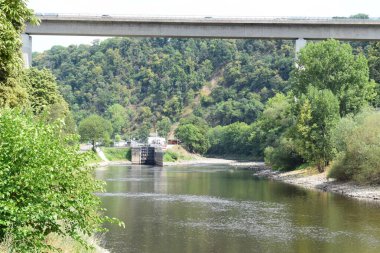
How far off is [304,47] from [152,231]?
1699 inches

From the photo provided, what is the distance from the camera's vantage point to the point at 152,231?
29797 mm

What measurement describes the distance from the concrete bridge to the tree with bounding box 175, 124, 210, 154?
260 feet

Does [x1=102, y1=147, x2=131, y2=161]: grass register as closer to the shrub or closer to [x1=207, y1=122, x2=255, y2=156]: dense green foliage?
the shrub

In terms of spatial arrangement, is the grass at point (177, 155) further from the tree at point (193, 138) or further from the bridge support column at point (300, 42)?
the bridge support column at point (300, 42)

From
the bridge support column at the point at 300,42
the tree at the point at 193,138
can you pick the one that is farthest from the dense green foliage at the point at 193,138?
the bridge support column at the point at 300,42

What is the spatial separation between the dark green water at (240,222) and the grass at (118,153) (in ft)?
247

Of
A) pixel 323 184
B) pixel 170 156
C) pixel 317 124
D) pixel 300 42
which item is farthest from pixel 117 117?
pixel 323 184

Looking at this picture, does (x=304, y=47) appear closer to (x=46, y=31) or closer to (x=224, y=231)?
(x=46, y=31)

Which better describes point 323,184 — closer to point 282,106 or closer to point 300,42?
point 300,42

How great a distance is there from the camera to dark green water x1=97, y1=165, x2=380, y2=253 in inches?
1037

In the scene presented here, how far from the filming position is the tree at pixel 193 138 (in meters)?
146

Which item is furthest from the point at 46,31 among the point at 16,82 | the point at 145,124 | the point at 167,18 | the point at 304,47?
the point at 145,124

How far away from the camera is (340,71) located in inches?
2630

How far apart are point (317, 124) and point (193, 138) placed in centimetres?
8231
